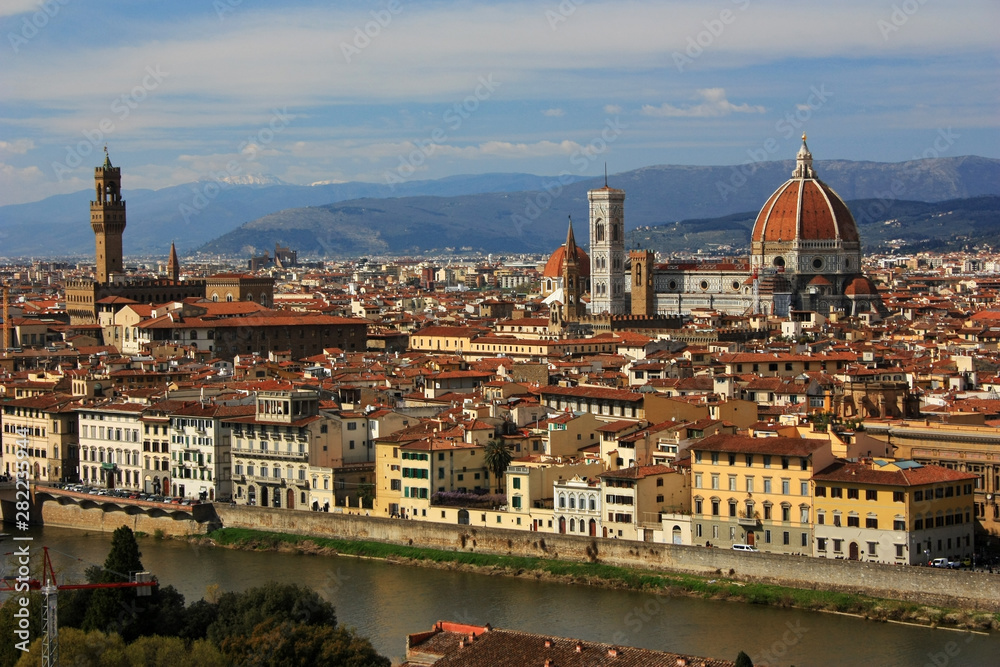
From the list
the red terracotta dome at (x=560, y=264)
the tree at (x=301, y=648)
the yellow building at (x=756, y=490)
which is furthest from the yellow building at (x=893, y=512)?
the red terracotta dome at (x=560, y=264)

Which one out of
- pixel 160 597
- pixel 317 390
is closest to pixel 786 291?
pixel 317 390

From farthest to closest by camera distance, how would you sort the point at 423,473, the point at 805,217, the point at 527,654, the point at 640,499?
the point at 805,217
the point at 423,473
the point at 640,499
the point at 527,654

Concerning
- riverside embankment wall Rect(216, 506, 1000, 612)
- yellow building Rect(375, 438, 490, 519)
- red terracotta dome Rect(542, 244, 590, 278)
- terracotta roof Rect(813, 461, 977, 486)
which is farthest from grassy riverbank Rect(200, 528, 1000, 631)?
red terracotta dome Rect(542, 244, 590, 278)

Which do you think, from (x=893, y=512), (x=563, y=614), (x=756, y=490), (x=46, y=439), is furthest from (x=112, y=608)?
(x=46, y=439)

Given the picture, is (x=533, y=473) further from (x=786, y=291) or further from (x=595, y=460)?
(x=786, y=291)

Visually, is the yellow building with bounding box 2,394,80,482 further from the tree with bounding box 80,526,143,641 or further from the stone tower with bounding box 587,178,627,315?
the stone tower with bounding box 587,178,627,315

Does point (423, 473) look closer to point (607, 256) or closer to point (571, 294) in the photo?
Answer: point (571, 294)
